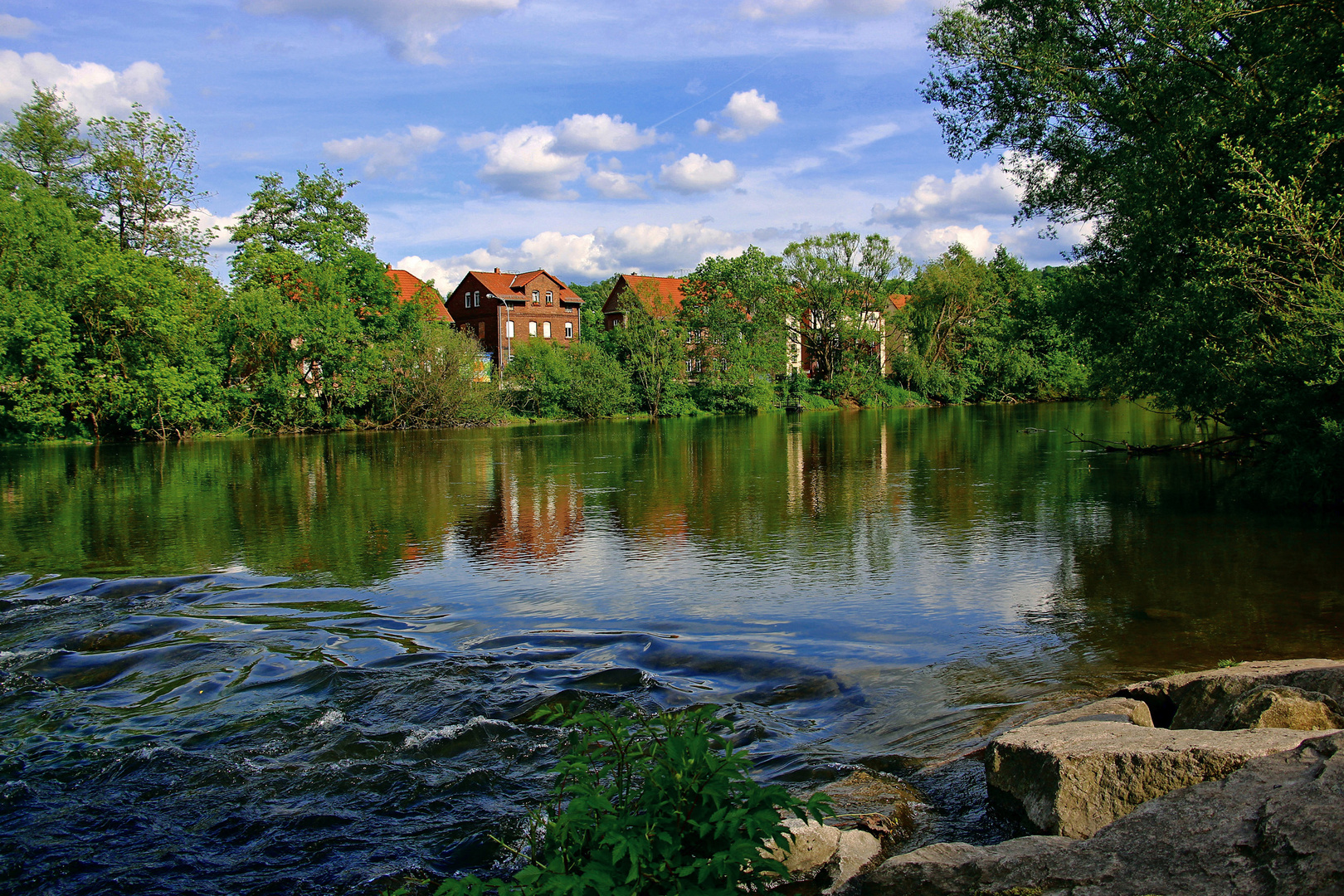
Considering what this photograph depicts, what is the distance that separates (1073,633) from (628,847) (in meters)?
7.17

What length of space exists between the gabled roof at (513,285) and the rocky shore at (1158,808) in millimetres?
78393

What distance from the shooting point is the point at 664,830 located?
3.24 m

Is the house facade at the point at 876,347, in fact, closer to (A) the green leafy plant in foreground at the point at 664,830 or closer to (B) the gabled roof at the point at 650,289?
(B) the gabled roof at the point at 650,289

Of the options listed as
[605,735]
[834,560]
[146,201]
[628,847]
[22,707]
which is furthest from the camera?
[146,201]

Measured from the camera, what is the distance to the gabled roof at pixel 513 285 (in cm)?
8100

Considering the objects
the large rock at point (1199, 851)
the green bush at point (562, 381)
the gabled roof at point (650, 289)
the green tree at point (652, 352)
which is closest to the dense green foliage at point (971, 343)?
the gabled roof at point (650, 289)

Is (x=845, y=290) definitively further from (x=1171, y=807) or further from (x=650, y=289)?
(x=1171, y=807)

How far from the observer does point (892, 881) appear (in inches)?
151

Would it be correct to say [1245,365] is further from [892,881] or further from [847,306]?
[847,306]

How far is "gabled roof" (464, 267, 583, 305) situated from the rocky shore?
257ft

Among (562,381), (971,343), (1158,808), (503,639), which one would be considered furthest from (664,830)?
(971,343)

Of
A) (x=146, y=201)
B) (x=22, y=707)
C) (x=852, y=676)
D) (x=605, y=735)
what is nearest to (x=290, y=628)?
(x=22, y=707)

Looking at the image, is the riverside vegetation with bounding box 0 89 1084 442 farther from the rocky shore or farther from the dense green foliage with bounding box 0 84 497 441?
the rocky shore

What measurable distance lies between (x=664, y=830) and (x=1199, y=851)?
2010 mm
